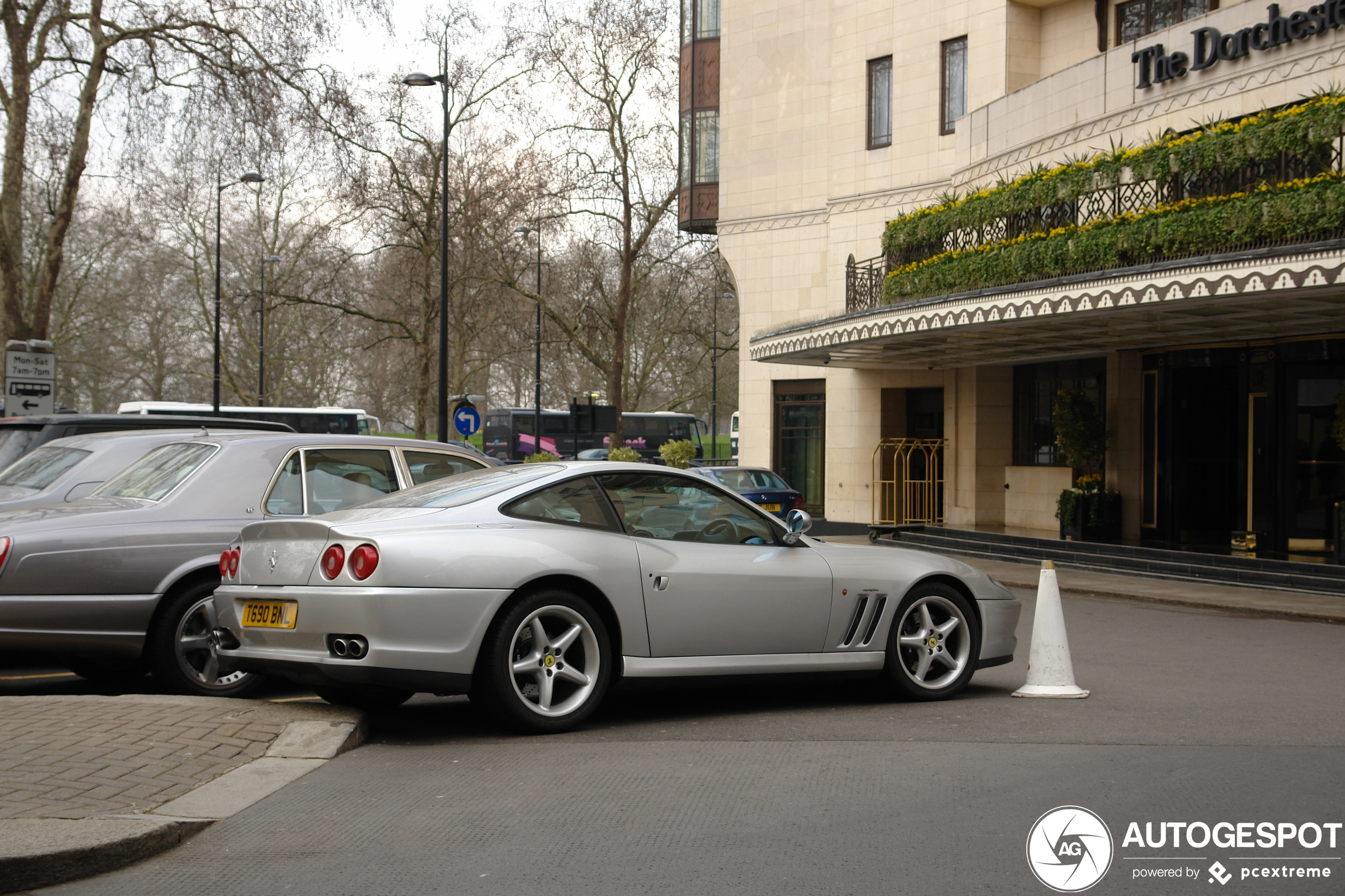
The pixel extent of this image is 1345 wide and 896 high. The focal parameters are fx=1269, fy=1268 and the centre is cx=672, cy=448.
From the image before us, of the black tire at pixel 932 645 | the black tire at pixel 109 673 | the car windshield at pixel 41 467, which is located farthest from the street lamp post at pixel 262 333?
the black tire at pixel 932 645

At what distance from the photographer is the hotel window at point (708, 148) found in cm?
3309

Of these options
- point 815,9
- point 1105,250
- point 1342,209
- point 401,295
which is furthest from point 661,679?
point 401,295

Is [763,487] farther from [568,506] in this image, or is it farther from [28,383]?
[568,506]

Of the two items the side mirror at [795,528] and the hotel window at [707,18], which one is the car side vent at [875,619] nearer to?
the side mirror at [795,528]

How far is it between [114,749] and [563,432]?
2472 inches

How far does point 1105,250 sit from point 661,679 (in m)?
12.1

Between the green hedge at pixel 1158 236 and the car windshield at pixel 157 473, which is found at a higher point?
the green hedge at pixel 1158 236

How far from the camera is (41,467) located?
9.12m

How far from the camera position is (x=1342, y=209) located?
13844 millimetres

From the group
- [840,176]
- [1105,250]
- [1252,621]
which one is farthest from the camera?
[840,176]

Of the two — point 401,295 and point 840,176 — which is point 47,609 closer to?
point 840,176

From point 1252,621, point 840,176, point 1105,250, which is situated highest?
point 840,176

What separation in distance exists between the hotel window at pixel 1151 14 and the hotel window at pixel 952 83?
336cm

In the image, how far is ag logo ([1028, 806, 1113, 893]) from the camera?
4.15 meters
